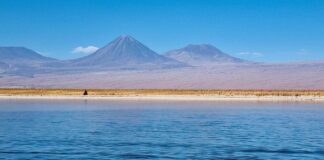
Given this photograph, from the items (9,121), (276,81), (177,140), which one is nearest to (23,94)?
(9,121)

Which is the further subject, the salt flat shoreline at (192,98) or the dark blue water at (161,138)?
the salt flat shoreline at (192,98)

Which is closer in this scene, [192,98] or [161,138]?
[161,138]

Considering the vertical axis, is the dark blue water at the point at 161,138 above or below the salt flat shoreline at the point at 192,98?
below

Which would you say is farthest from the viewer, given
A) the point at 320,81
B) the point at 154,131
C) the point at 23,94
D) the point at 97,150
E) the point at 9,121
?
the point at 320,81

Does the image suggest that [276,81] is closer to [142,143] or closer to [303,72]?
[303,72]

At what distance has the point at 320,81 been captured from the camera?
16825 cm

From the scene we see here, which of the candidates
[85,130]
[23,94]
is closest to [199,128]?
[85,130]

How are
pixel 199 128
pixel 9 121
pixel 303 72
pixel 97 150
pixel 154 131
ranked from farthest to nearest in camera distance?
1. pixel 303 72
2. pixel 9 121
3. pixel 199 128
4. pixel 154 131
5. pixel 97 150

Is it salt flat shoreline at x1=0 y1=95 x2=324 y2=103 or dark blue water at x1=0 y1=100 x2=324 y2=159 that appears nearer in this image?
dark blue water at x1=0 y1=100 x2=324 y2=159

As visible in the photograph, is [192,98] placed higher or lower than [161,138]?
higher

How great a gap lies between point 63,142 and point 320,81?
151 m

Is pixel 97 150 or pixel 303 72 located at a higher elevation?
pixel 303 72

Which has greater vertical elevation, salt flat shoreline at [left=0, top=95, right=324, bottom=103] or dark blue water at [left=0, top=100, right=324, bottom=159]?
salt flat shoreline at [left=0, top=95, right=324, bottom=103]

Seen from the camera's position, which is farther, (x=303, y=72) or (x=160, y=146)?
(x=303, y=72)
